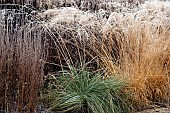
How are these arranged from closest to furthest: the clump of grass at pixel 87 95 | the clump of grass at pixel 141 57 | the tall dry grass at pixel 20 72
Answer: the tall dry grass at pixel 20 72
the clump of grass at pixel 87 95
the clump of grass at pixel 141 57

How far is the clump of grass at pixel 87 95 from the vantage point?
13.1ft

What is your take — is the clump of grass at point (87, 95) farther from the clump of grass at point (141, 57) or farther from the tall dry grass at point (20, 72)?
the tall dry grass at point (20, 72)

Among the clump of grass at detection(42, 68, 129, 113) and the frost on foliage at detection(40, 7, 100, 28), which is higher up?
the frost on foliage at detection(40, 7, 100, 28)

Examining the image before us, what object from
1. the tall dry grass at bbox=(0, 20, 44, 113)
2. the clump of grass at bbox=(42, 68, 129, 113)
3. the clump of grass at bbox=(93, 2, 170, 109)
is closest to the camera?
the tall dry grass at bbox=(0, 20, 44, 113)

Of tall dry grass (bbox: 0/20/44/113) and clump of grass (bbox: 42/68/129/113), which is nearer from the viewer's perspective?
tall dry grass (bbox: 0/20/44/113)

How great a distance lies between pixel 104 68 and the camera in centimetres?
457

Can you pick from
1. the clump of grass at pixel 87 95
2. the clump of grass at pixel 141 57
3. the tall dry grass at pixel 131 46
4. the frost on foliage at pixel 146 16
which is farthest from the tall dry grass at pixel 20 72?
the frost on foliage at pixel 146 16

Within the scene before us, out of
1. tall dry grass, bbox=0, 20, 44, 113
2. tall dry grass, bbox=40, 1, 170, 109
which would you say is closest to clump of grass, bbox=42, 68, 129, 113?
tall dry grass, bbox=40, 1, 170, 109

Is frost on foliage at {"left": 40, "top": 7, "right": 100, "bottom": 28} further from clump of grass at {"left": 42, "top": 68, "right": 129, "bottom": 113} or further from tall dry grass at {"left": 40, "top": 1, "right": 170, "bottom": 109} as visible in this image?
clump of grass at {"left": 42, "top": 68, "right": 129, "bottom": 113}

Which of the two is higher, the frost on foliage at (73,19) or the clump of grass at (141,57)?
the frost on foliage at (73,19)

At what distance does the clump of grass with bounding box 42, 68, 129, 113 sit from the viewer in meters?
3.98

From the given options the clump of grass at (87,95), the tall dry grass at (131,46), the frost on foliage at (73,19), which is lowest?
the clump of grass at (87,95)

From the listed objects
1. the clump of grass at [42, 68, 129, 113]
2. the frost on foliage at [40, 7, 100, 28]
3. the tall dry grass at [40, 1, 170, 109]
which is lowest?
the clump of grass at [42, 68, 129, 113]

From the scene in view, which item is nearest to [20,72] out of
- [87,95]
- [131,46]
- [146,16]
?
[87,95]
